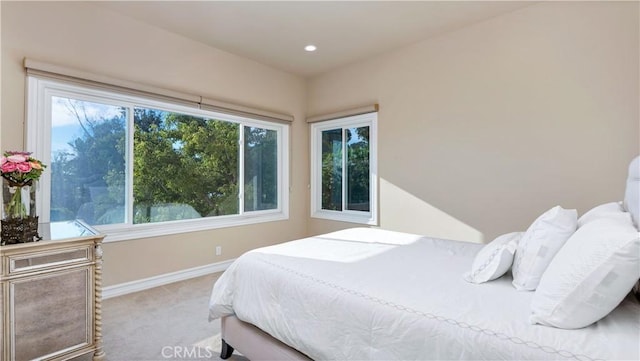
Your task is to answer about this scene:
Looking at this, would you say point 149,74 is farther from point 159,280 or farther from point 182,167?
point 159,280

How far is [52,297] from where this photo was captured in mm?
1731

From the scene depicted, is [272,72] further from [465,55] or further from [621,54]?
[621,54]

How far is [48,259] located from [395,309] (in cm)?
191

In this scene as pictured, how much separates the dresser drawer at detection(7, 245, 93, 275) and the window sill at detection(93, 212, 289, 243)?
0.95 metres

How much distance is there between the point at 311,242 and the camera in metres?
2.28

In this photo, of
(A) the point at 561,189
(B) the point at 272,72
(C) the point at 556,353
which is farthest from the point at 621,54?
(B) the point at 272,72

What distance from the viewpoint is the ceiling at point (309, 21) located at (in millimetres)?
2869

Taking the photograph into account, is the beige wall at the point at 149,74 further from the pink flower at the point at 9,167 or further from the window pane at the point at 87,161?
the pink flower at the point at 9,167

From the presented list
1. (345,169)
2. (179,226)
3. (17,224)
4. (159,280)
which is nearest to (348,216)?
(345,169)

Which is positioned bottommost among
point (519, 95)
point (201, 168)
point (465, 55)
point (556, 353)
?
point (556, 353)

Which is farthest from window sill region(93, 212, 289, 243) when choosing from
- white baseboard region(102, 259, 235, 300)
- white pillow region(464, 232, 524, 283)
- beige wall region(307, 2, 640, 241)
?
white pillow region(464, 232, 524, 283)

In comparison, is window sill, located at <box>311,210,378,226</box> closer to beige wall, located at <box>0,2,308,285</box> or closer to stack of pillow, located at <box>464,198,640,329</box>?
beige wall, located at <box>0,2,308,285</box>

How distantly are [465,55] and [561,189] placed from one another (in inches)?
64.7

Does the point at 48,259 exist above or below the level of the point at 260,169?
below
